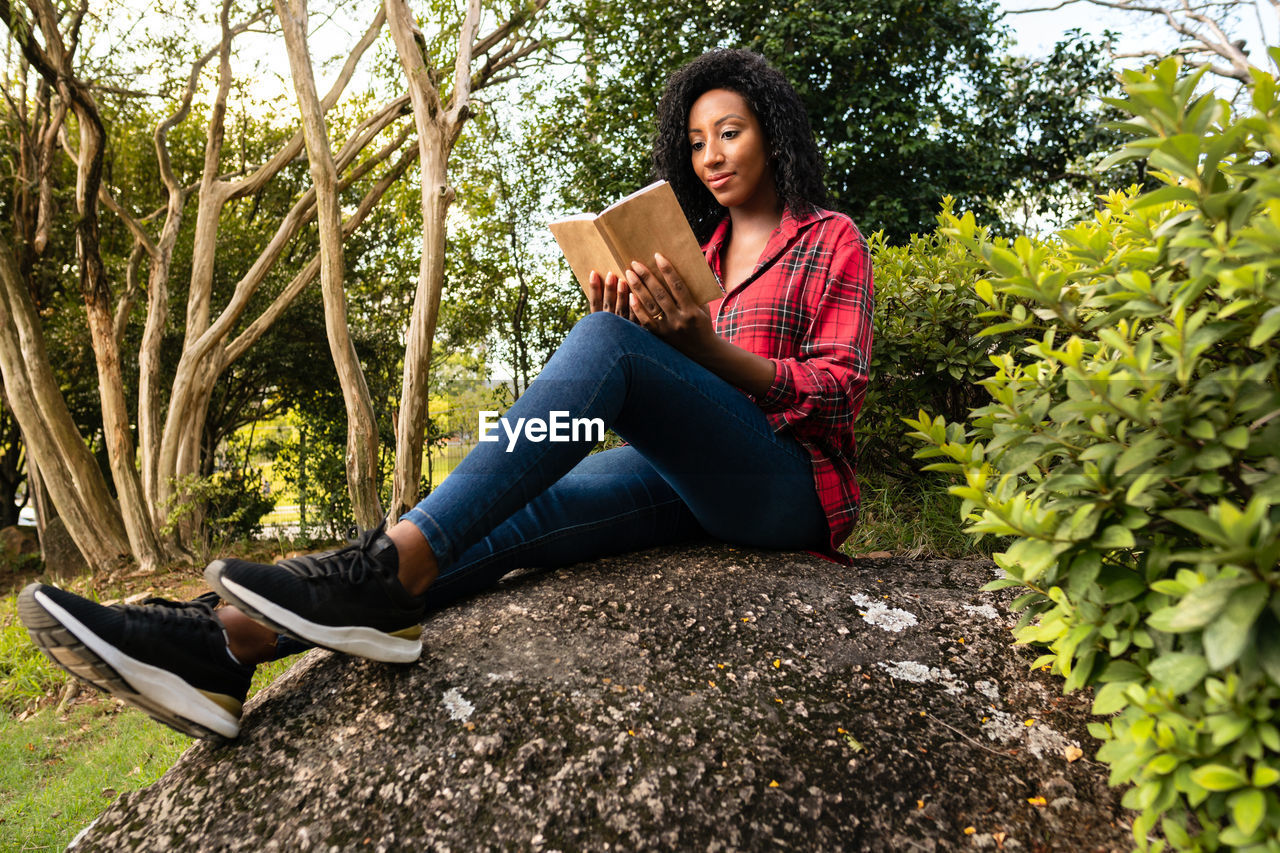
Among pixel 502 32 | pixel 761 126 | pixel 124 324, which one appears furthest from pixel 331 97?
pixel 761 126

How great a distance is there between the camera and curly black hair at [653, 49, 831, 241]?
2.29 meters

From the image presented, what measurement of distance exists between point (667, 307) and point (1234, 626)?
118 centimetres

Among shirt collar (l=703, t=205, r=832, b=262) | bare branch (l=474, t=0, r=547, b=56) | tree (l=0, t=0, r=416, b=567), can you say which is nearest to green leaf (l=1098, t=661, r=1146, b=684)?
shirt collar (l=703, t=205, r=832, b=262)

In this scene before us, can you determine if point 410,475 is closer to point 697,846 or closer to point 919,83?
point 697,846

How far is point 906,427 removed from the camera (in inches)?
122

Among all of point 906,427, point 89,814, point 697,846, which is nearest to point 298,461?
point 89,814

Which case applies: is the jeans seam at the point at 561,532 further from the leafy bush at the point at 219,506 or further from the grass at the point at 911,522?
the leafy bush at the point at 219,506

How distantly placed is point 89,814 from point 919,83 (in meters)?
6.93

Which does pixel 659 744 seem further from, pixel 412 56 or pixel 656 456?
pixel 412 56

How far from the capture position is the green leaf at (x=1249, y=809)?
2.65ft

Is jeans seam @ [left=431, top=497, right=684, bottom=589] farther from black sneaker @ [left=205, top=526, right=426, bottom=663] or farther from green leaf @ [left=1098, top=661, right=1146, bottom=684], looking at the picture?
green leaf @ [left=1098, top=661, right=1146, bottom=684]

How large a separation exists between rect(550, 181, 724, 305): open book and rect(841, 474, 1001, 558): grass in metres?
1.57

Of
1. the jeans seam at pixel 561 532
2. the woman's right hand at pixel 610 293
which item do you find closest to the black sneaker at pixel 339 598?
the jeans seam at pixel 561 532

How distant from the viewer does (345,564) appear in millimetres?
1446
